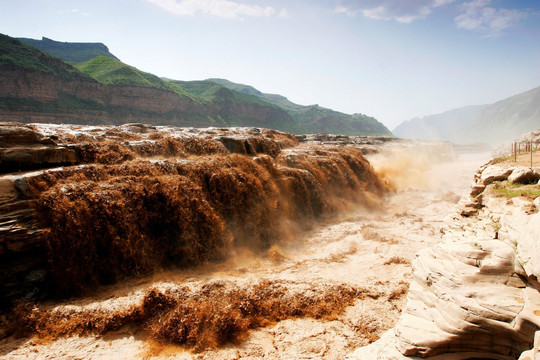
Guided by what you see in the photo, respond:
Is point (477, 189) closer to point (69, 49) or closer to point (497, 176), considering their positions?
point (497, 176)

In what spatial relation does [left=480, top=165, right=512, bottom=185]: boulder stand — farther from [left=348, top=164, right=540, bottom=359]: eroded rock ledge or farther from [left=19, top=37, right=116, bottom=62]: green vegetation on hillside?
[left=19, top=37, right=116, bottom=62]: green vegetation on hillside

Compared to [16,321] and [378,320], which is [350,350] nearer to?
[378,320]

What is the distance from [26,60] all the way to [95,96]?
11.8 m

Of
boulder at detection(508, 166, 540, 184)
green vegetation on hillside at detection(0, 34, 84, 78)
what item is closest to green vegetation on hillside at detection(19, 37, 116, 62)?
green vegetation on hillside at detection(0, 34, 84, 78)

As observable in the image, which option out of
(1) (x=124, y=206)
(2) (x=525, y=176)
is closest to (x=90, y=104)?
(1) (x=124, y=206)

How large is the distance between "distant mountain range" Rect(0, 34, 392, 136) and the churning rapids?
158 feet

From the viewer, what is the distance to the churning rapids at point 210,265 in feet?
18.0

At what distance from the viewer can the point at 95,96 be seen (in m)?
57.8

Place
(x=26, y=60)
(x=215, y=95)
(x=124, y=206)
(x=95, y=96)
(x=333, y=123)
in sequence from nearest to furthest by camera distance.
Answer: (x=124, y=206)
(x=26, y=60)
(x=95, y=96)
(x=215, y=95)
(x=333, y=123)

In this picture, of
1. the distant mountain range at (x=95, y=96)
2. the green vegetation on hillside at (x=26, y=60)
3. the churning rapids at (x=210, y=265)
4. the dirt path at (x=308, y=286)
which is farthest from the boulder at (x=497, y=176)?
the green vegetation on hillside at (x=26, y=60)

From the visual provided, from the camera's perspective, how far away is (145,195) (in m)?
8.45

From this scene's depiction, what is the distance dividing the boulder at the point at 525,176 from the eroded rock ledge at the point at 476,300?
3.56m

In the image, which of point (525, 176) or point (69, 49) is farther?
point (69, 49)

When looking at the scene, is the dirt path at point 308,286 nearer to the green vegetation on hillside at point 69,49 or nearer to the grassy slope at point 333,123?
the grassy slope at point 333,123
